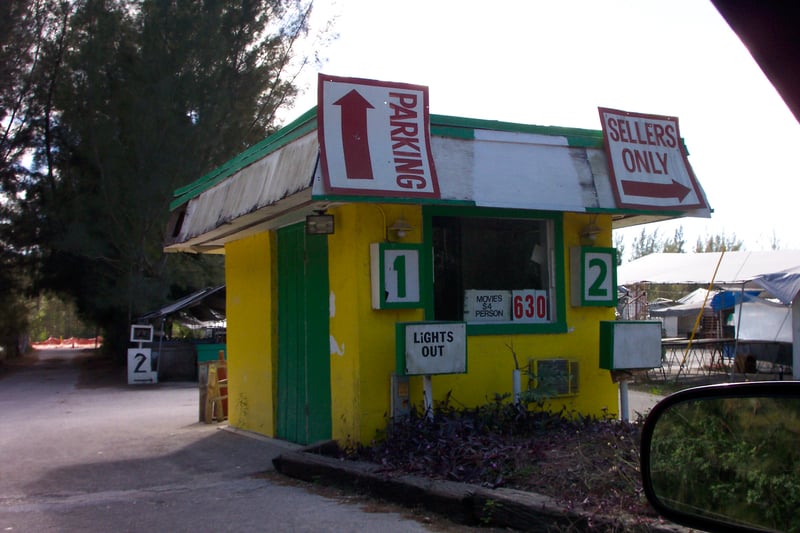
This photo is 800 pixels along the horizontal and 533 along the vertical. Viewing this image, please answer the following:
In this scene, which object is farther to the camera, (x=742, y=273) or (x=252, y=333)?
(x=742, y=273)

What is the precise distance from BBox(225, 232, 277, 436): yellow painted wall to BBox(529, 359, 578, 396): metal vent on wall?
348 cm

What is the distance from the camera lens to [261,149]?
981 centimetres

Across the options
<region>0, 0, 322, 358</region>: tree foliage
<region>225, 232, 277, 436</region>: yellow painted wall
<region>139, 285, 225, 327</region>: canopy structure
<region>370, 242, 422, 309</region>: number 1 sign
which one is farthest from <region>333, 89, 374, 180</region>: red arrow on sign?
<region>0, 0, 322, 358</region>: tree foliage

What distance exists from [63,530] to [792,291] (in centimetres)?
1517

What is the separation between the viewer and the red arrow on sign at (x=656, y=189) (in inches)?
372

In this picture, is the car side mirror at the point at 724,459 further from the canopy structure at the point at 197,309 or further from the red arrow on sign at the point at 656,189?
the canopy structure at the point at 197,309

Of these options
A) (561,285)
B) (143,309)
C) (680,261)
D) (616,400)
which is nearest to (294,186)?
(561,285)

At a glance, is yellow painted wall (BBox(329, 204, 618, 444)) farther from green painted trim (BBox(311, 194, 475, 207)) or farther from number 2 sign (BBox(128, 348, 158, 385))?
number 2 sign (BBox(128, 348, 158, 385))

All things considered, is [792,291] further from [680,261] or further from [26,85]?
[26,85]

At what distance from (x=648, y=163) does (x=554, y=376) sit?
2.69m

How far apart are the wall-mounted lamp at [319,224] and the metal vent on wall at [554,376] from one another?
2.79 metres

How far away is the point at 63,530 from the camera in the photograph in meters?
6.68

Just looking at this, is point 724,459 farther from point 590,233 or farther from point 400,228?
point 590,233

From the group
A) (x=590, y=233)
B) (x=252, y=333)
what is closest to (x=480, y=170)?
(x=590, y=233)
